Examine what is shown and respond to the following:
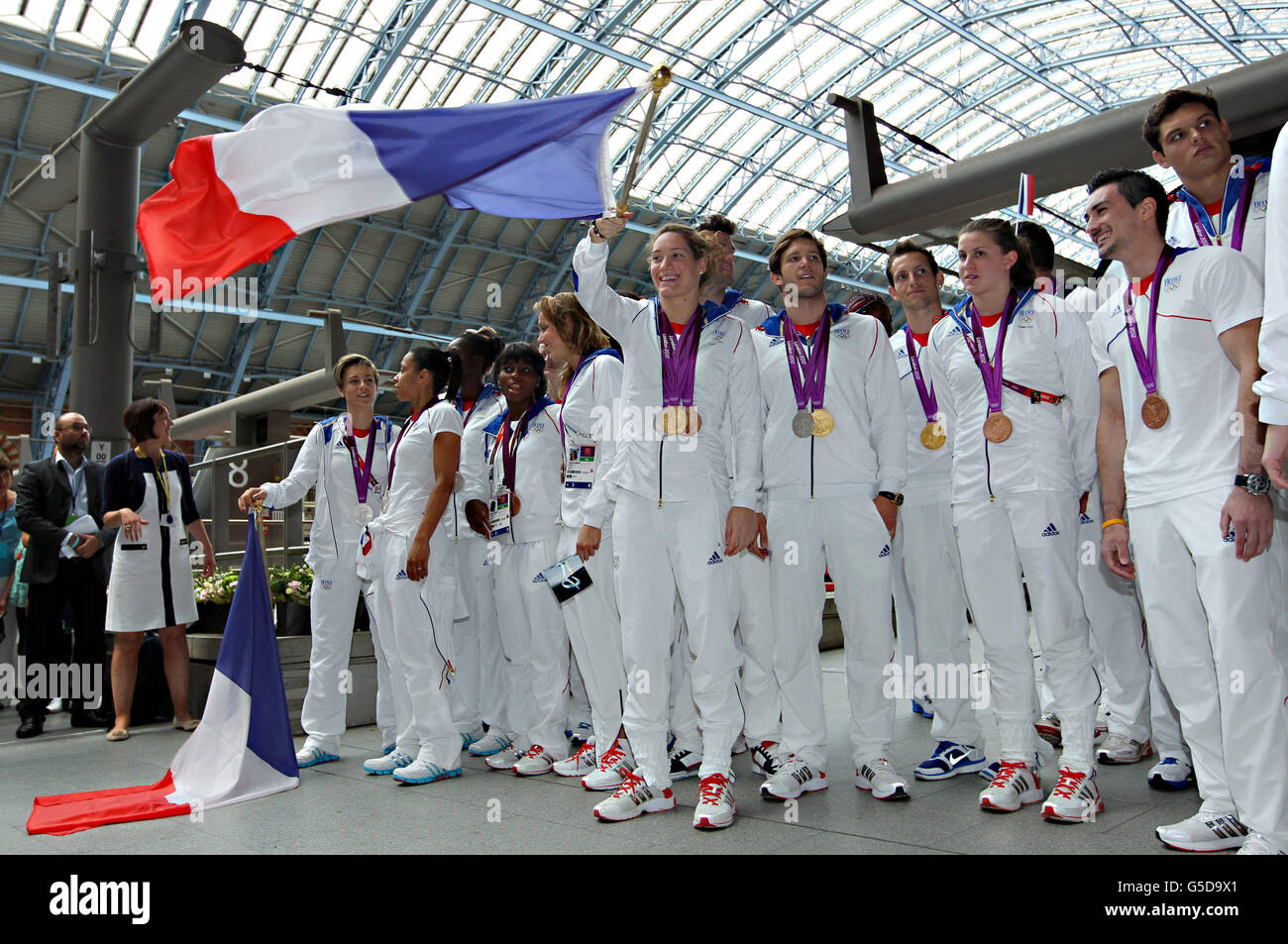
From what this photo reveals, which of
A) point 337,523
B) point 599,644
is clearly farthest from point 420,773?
point 337,523

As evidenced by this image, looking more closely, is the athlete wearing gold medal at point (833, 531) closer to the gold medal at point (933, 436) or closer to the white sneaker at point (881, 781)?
the white sneaker at point (881, 781)

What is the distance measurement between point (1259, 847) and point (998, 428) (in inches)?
65.8

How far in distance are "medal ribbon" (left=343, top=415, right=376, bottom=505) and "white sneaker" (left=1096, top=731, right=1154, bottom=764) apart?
3873 millimetres

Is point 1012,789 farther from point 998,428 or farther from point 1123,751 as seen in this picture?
point 998,428

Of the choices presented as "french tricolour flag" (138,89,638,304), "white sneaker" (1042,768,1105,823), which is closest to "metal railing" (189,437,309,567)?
"french tricolour flag" (138,89,638,304)

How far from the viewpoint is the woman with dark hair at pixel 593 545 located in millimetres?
4453

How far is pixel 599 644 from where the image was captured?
4.66 m

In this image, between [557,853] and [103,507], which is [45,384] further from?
[557,853]

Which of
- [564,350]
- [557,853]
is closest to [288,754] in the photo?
[557,853]

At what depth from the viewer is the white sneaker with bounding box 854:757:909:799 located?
390cm

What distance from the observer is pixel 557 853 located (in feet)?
11.0

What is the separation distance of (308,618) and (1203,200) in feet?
18.2

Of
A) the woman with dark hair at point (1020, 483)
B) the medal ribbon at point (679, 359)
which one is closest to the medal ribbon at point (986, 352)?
the woman with dark hair at point (1020, 483)

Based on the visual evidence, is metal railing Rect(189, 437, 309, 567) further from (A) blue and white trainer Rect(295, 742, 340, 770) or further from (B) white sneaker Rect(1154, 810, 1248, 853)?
(B) white sneaker Rect(1154, 810, 1248, 853)
